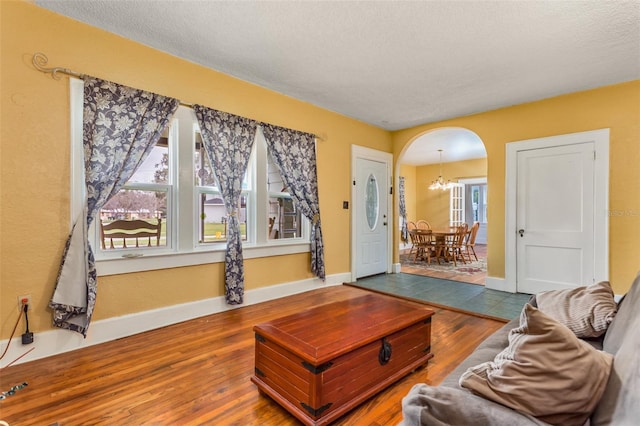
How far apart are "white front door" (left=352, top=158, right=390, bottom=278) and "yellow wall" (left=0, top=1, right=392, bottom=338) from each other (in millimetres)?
2524

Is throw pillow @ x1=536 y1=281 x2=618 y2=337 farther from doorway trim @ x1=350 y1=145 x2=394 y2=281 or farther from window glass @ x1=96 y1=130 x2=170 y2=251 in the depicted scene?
window glass @ x1=96 y1=130 x2=170 y2=251

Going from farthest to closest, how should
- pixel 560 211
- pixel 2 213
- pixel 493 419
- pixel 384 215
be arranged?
pixel 384 215
pixel 560 211
pixel 2 213
pixel 493 419

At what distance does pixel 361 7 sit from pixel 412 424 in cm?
260

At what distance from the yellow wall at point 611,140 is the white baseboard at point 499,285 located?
64 millimetres

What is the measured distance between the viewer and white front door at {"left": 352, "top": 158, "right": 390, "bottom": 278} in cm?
495

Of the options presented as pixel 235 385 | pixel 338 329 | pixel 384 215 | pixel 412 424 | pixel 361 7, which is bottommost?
pixel 235 385

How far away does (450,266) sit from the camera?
619cm

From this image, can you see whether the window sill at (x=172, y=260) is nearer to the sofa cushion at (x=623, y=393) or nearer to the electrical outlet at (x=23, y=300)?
the electrical outlet at (x=23, y=300)

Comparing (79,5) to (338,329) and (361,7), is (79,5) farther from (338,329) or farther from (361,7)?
(338,329)

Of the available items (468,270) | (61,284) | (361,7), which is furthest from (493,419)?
(468,270)

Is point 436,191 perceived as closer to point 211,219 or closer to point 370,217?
point 370,217

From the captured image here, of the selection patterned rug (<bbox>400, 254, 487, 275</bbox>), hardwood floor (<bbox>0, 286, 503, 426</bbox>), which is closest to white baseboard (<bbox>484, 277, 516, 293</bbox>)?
patterned rug (<bbox>400, 254, 487, 275</bbox>)

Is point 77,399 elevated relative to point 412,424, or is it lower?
lower

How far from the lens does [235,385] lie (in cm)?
196
